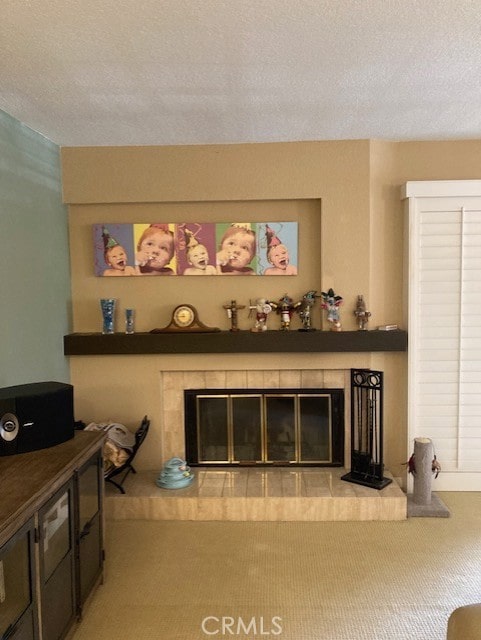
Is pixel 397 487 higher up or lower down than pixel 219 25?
lower down

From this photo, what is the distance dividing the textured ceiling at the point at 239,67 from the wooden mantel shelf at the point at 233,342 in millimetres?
1259

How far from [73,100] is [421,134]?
2.08 m

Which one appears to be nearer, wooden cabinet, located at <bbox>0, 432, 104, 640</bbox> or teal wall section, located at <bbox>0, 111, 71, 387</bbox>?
wooden cabinet, located at <bbox>0, 432, 104, 640</bbox>

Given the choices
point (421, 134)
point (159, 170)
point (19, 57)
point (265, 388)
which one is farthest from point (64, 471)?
point (421, 134)

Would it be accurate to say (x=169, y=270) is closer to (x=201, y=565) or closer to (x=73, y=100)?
(x=73, y=100)

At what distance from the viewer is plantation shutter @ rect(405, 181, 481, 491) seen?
11.1 ft

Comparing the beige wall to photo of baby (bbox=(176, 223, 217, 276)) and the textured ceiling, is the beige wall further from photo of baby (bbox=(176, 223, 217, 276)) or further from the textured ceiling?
the textured ceiling

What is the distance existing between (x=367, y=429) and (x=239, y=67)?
2374 millimetres

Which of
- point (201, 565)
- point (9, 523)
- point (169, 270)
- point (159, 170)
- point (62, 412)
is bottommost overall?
point (201, 565)

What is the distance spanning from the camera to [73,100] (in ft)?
8.29

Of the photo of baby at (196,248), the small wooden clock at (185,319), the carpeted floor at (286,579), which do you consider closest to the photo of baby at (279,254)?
the photo of baby at (196,248)

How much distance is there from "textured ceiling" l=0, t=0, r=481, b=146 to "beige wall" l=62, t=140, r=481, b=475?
9.5 inches

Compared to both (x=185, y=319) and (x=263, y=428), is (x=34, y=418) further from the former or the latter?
(x=263, y=428)

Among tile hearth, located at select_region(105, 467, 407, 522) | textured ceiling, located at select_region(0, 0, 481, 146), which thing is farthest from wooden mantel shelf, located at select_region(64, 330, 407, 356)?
textured ceiling, located at select_region(0, 0, 481, 146)
